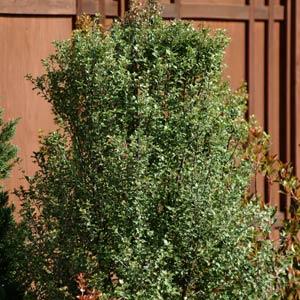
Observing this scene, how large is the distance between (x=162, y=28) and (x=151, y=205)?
0.91m

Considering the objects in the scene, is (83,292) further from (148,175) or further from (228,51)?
(228,51)

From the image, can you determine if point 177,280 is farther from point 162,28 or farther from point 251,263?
point 162,28

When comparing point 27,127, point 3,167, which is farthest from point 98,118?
point 27,127

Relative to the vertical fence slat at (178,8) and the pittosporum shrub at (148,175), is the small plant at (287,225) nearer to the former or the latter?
the pittosporum shrub at (148,175)

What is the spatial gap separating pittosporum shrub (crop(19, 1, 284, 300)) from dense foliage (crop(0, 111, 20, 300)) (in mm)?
471

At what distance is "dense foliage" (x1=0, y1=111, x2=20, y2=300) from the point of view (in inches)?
257

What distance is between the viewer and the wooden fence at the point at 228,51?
27.5 ft

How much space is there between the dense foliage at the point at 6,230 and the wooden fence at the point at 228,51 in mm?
863

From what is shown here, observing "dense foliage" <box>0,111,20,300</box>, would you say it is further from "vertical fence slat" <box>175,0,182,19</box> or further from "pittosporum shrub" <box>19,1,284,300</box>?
"vertical fence slat" <box>175,0,182,19</box>

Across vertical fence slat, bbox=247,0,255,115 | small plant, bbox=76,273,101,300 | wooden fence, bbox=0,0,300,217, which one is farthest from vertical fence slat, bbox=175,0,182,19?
small plant, bbox=76,273,101,300

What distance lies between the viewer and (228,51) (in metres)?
10.0

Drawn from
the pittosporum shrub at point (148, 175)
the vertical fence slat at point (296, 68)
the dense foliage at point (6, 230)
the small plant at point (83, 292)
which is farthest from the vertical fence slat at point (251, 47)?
the small plant at point (83, 292)

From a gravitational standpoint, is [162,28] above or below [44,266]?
above

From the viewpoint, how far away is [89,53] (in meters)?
5.84
